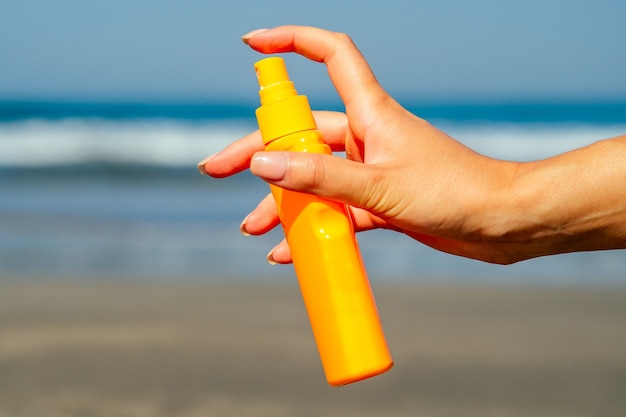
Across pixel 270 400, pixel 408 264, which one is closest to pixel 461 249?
pixel 270 400

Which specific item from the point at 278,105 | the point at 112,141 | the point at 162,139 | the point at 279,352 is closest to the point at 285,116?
the point at 278,105

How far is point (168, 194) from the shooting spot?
7.31 meters

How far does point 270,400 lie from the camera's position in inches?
106

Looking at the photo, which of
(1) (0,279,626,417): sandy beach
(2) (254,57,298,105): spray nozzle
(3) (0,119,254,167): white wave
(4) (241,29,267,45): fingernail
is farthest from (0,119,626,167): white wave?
(2) (254,57,298,105): spray nozzle

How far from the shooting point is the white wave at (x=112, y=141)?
9.54m

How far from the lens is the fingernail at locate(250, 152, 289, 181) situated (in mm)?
1263

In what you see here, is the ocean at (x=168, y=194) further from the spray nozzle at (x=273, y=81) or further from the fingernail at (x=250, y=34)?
the spray nozzle at (x=273, y=81)

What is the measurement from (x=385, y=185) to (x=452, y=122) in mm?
11730

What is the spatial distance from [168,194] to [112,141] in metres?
3.32

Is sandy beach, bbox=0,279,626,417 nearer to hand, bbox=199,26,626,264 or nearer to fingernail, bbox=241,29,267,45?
hand, bbox=199,26,626,264

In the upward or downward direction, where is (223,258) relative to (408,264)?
upward

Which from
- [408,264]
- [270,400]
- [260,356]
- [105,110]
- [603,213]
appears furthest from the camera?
[105,110]

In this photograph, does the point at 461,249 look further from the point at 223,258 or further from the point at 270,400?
the point at 223,258

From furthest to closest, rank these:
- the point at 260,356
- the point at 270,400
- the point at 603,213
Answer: the point at 260,356 → the point at 270,400 → the point at 603,213
